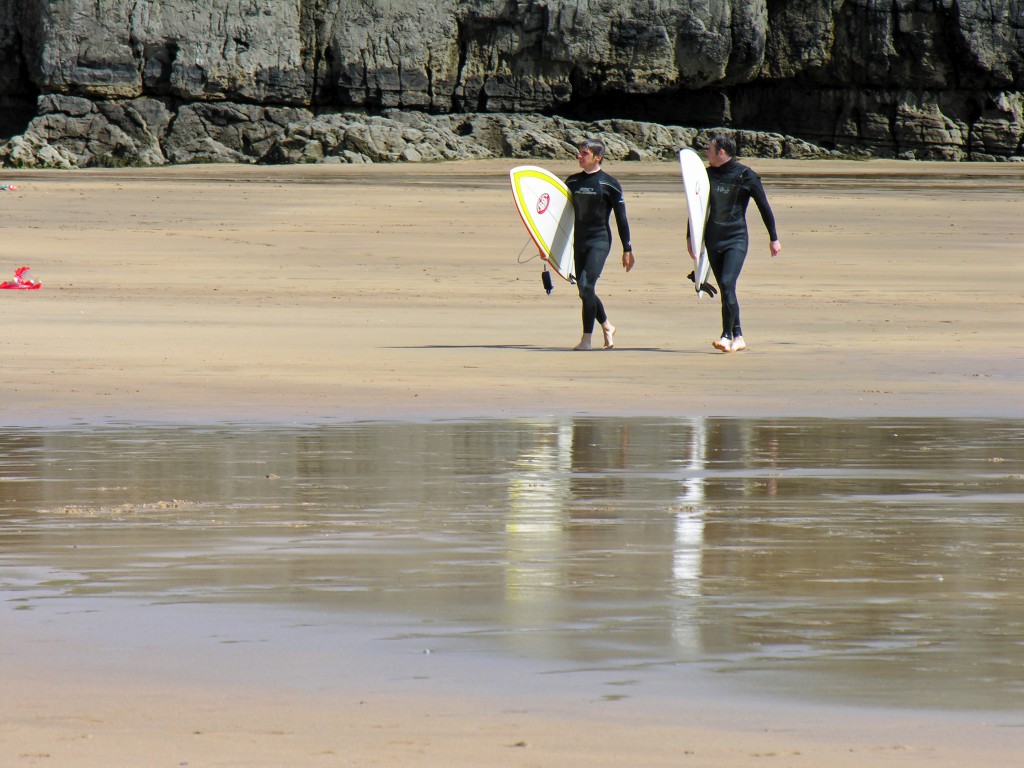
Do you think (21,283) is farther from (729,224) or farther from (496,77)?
(496,77)

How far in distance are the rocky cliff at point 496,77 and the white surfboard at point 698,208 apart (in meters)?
34.2

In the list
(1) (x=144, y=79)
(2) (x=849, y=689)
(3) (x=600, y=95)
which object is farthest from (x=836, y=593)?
(3) (x=600, y=95)

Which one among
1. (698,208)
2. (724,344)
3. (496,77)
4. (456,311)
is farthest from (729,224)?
(496,77)

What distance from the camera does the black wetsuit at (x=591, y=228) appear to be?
1297 cm

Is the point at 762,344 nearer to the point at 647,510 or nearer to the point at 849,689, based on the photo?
the point at 647,510

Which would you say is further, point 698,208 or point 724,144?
point 698,208

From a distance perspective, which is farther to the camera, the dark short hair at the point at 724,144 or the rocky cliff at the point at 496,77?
the rocky cliff at the point at 496,77

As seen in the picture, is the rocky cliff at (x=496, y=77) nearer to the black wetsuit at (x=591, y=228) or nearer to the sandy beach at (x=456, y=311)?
the sandy beach at (x=456, y=311)

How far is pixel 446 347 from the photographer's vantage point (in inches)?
523

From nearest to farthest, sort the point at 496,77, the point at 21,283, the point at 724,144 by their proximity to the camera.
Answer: the point at 724,144 → the point at 21,283 → the point at 496,77

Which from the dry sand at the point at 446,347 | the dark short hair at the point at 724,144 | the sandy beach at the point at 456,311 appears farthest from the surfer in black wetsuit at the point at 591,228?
the dark short hair at the point at 724,144

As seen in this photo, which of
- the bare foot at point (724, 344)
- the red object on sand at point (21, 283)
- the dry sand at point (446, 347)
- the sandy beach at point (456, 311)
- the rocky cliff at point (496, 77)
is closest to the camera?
the dry sand at point (446, 347)

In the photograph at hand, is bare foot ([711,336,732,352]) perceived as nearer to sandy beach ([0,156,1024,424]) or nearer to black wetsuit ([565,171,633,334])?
sandy beach ([0,156,1024,424])

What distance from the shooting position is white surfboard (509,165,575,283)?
13641 mm
